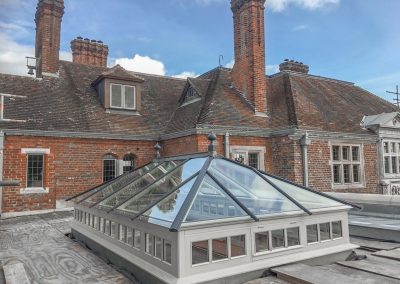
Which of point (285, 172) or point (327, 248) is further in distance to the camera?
point (285, 172)

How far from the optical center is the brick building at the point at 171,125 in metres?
12.3

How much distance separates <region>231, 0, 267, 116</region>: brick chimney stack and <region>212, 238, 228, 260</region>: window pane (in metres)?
10.1

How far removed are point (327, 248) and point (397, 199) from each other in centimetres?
386

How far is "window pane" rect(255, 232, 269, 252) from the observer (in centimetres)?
478

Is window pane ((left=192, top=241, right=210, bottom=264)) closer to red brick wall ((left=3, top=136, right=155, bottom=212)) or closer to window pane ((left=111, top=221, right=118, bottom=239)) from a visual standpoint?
window pane ((left=111, top=221, right=118, bottom=239))

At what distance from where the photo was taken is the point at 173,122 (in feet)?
48.8

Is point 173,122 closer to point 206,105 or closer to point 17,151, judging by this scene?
point 206,105

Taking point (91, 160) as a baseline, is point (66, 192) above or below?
below

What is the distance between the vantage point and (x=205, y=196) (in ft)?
16.0

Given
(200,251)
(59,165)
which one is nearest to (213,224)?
(200,251)

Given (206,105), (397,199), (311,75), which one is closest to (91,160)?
(206,105)

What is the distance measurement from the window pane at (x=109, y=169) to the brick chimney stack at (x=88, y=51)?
894 centimetres

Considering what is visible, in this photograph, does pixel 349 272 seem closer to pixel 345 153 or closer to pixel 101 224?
pixel 101 224

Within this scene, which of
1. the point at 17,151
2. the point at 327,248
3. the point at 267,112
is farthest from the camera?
the point at 267,112
